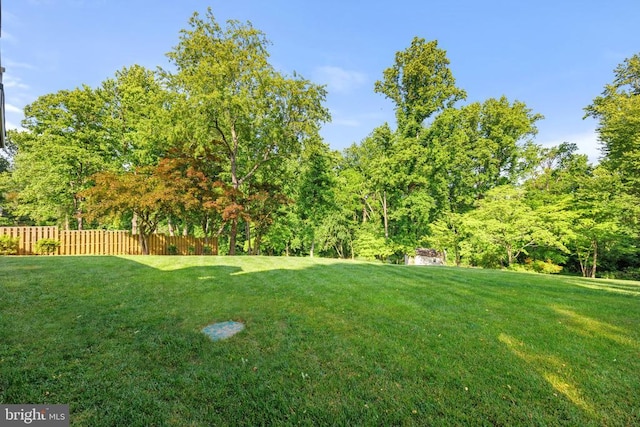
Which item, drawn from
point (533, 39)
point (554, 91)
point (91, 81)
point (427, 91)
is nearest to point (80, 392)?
point (533, 39)

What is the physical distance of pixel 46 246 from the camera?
12.6 metres

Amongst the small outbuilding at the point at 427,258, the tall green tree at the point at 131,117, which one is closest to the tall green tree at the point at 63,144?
the tall green tree at the point at 131,117

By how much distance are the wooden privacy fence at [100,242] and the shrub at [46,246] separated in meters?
0.20

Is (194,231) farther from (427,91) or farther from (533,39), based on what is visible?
(533,39)

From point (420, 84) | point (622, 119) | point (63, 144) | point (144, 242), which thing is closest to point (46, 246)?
point (144, 242)

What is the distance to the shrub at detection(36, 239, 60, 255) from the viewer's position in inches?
488

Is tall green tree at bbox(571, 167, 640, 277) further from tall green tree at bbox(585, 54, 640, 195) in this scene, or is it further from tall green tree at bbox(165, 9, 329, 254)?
tall green tree at bbox(165, 9, 329, 254)

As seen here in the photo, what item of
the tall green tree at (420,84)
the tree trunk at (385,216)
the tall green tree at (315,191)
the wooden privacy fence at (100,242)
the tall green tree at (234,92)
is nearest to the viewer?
the wooden privacy fence at (100,242)

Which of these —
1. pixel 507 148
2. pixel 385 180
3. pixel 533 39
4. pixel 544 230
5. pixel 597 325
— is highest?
pixel 533 39

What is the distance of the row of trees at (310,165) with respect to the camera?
1426 centimetres

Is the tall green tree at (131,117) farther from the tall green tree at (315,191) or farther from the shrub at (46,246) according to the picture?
the tall green tree at (315,191)

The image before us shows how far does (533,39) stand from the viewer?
34.2 feet

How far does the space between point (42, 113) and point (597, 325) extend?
28.4 metres

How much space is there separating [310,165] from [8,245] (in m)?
17.1
